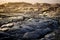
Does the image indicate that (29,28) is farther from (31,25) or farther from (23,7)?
(23,7)

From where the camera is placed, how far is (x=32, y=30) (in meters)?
2.04

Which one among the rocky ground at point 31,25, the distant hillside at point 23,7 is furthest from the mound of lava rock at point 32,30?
the distant hillside at point 23,7

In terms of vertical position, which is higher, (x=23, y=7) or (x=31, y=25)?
(x=23, y=7)

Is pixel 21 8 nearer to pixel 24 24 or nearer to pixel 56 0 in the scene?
pixel 24 24

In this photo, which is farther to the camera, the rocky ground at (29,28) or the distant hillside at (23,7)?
the distant hillside at (23,7)

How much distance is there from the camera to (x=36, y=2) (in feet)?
7.09

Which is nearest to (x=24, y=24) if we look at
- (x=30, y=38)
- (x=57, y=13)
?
(x=30, y=38)

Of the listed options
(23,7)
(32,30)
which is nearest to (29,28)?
(32,30)

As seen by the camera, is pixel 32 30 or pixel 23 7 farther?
pixel 23 7

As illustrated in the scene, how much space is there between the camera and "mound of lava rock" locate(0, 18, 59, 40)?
1.99 metres

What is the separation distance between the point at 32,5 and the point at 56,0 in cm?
44

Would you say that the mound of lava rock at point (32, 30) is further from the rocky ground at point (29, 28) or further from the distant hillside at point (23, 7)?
the distant hillside at point (23, 7)

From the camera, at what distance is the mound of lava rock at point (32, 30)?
6.52 feet

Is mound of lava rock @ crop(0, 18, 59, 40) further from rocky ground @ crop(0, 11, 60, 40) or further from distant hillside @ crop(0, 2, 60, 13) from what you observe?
distant hillside @ crop(0, 2, 60, 13)
